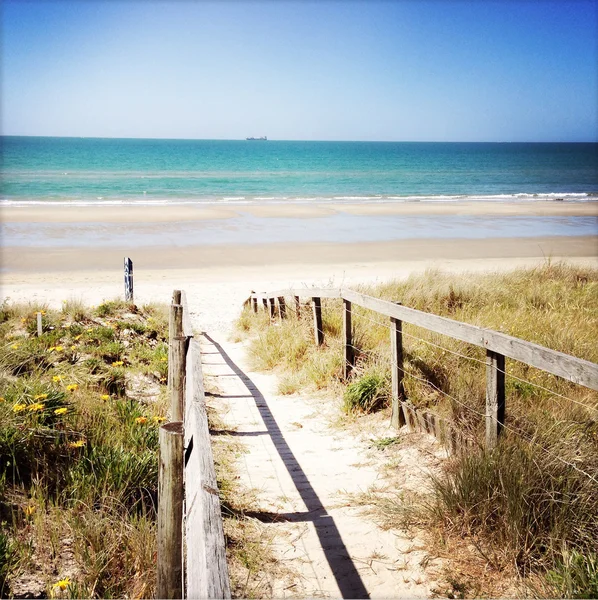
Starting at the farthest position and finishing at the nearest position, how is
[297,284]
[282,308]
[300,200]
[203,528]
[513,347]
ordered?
[300,200] < [297,284] < [282,308] < [513,347] < [203,528]

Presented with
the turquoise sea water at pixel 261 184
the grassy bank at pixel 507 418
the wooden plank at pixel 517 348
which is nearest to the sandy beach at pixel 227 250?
the grassy bank at pixel 507 418

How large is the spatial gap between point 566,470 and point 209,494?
2602 mm

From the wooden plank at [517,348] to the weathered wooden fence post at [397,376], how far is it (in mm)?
176

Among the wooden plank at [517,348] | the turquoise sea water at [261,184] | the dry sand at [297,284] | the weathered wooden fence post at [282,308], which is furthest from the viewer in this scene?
the turquoise sea water at [261,184]

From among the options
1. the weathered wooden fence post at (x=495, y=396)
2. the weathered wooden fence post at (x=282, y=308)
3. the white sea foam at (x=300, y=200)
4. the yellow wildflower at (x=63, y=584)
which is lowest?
the yellow wildflower at (x=63, y=584)

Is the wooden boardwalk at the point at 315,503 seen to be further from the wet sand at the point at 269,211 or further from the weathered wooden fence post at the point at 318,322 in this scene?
the wet sand at the point at 269,211

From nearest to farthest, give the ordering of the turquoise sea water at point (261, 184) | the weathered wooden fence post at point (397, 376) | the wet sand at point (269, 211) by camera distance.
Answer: the weathered wooden fence post at point (397, 376), the wet sand at point (269, 211), the turquoise sea water at point (261, 184)

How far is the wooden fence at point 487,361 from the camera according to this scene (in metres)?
3.45

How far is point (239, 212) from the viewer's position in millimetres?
36469

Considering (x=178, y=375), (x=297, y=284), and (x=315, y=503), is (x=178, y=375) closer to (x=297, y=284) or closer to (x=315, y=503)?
(x=315, y=503)

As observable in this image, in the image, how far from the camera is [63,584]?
285 cm

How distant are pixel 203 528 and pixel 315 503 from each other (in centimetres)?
268

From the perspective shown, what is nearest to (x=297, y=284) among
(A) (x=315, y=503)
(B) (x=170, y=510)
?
(A) (x=315, y=503)

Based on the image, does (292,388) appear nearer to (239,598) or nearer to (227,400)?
(227,400)
